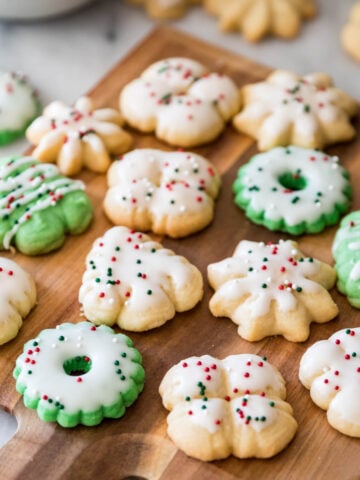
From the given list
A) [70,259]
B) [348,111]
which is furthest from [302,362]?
[348,111]

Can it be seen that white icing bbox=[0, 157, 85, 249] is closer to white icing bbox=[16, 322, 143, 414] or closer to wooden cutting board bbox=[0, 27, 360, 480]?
wooden cutting board bbox=[0, 27, 360, 480]

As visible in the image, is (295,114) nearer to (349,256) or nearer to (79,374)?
(349,256)

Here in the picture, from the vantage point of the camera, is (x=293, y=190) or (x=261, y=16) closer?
(x=293, y=190)

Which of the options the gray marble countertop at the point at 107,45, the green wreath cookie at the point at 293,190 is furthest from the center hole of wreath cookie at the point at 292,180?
the gray marble countertop at the point at 107,45

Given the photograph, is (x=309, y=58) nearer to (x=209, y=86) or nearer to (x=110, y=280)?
(x=209, y=86)

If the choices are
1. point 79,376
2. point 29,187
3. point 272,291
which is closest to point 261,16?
point 29,187

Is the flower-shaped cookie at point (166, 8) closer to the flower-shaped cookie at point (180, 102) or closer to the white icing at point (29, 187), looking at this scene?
the flower-shaped cookie at point (180, 102)

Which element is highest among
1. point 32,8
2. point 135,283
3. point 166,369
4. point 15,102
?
point 32,8

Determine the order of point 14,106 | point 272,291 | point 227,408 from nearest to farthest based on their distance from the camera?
point 227,408, point 272,291, point 14,106
